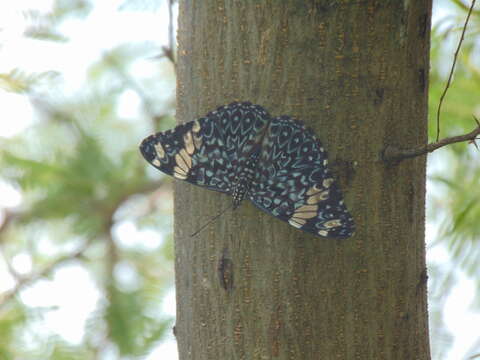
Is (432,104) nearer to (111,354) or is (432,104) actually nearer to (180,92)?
(180,92)

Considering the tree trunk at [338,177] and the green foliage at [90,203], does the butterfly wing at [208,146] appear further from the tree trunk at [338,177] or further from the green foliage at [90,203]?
the green foliage at [90,203]

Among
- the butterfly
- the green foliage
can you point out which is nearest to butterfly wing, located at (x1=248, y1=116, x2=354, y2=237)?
the butterfly

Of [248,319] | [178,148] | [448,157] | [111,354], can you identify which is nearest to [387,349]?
[248,319]

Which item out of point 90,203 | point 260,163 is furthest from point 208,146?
point 90,203

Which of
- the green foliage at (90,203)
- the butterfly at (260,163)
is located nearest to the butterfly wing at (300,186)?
the butterfly at (260,163)

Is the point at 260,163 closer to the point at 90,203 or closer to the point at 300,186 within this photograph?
the point at 300,186

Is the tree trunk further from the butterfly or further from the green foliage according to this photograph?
the green foliage

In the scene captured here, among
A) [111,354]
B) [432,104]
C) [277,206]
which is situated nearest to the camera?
[277,206]
